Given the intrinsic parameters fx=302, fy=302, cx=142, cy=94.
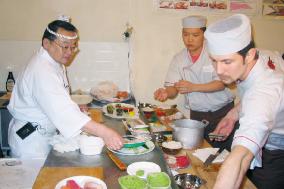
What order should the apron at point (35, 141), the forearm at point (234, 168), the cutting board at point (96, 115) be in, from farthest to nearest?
the cutting board at point (96, 115) → the apron at point (35, 141) → the forearm at point (234, 168)

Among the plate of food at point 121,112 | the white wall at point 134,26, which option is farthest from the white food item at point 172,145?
the white wall at point 134,26

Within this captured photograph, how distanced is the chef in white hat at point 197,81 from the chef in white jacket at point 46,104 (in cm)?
92

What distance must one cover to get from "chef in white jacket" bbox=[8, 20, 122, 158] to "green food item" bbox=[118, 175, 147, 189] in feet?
1.15

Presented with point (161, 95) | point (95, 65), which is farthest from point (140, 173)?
point (95, 65)

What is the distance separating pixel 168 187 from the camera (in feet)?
3.85

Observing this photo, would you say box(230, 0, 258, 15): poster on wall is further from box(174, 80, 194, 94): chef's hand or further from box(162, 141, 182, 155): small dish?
box(162, 141, 182, 155): small dish

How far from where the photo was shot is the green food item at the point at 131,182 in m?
1.15

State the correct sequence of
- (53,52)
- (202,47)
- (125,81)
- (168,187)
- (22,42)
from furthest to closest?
(125,81) → (22,42) → (202,47) → (53,52) → (168,187)

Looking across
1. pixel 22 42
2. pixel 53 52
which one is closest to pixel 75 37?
pixel 53 52

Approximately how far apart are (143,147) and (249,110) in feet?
2.03

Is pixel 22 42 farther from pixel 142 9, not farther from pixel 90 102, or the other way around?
pixel 142 9

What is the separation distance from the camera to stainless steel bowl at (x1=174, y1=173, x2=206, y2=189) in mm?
1332

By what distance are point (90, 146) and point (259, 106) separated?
31.3 inches

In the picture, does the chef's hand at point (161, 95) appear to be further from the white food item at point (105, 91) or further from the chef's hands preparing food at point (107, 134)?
the chef's hands preparing food at point (107, 134)
